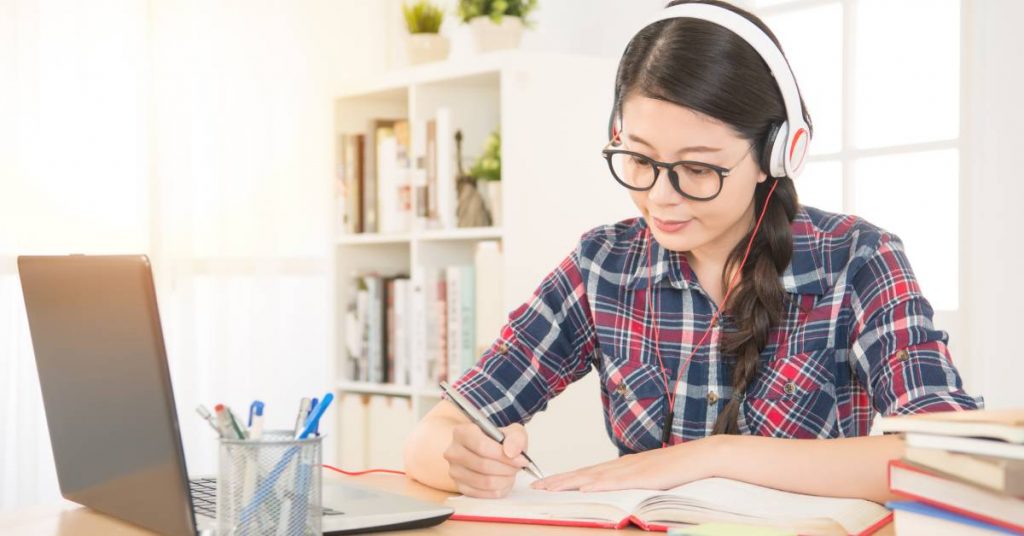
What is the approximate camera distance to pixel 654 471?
4.02 feet

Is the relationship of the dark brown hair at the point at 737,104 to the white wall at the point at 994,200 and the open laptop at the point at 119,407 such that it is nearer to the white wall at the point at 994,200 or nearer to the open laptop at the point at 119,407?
the open laptop at the point at 119,407

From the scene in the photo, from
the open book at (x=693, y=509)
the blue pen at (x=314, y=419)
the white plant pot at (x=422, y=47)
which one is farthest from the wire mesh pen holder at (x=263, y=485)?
the white plant pot at (x=422, y=47)

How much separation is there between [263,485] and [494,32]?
2.22 m

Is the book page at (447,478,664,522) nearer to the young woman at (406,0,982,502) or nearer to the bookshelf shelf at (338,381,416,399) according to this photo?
the young woman at (406,0,982,502)

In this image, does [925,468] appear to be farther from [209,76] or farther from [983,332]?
[209,76]

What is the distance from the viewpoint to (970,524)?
85cm

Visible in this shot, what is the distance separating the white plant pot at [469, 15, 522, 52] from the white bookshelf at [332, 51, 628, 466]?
109 mm

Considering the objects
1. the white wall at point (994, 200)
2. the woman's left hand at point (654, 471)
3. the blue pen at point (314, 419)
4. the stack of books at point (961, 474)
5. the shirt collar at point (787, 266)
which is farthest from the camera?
the white wall at point (994, 200)

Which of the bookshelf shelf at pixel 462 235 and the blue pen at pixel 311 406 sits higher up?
the bookshelf shelf at pixel 462 235

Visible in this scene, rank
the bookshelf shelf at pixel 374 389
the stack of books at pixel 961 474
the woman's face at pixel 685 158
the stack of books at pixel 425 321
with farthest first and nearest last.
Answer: the bookshelf shelf at pixel 374 389
the stack of books at pixel 425 321
the woman's face at pixel 685 158
the stack of books at pixel 961 474

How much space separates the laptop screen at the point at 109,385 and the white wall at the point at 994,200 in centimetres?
196

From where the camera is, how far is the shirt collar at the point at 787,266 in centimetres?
153

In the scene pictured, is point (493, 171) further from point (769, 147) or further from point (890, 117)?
point (769, 147)

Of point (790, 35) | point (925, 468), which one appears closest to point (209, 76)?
point (790, 35)
